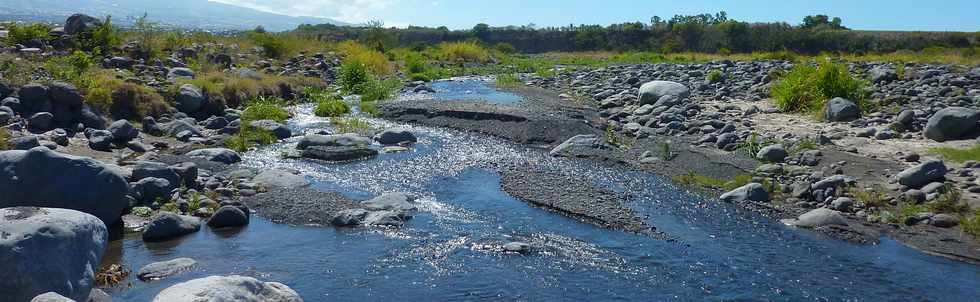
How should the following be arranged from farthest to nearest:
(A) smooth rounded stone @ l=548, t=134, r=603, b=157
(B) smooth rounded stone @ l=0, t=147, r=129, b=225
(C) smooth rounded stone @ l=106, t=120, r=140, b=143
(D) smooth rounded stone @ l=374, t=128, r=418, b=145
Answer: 1. (D) smooth rounded stone @ l=374, t=128, r=418, b=145
2. (A) smooth rounded stone @ l=548, t=134, r=603, b=157
3. (C) smooth rounded stone @ l=106, t=120, r=140, b=143
4. (B) smooth rounded stone @ l=0, t=147, r=129, b=225

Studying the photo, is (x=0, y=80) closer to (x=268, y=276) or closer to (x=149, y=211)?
(x=149, y=211)

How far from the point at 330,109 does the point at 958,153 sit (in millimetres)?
15190

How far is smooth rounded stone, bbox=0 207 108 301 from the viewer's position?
624 centimetres

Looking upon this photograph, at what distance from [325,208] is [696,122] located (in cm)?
1057

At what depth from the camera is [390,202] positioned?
37.7 ft

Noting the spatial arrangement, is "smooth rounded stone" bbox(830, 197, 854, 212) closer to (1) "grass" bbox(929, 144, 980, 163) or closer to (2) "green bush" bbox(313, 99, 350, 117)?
(1) "grass" bbox(929, 144, 980, 163)

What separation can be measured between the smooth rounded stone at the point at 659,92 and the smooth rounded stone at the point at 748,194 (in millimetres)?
10439

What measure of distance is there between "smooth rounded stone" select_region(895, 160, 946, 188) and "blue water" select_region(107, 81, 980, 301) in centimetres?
238

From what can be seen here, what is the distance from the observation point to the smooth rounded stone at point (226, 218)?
1031 cm

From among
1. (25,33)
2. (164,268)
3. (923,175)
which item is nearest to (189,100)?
(25,33)

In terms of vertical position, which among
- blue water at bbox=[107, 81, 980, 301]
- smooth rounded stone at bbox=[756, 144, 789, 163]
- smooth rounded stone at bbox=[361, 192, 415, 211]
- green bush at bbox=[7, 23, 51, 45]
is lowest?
blue water at bbox=[107, 81, 980, 301]

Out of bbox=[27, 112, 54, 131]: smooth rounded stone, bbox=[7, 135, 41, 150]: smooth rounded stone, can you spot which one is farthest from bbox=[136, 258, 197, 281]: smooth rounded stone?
bbox=[27, 112, 54, 131]: smooth rounded stone

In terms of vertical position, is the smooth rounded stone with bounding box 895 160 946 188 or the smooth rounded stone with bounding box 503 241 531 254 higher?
the smooth rounded stone with bounding box 895 160 946 188

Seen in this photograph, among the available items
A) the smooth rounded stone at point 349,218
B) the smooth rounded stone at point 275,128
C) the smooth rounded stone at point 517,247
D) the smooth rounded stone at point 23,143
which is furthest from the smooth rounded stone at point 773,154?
the smooth rounded stone at point 23,143
